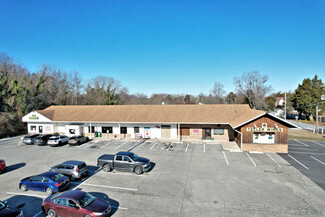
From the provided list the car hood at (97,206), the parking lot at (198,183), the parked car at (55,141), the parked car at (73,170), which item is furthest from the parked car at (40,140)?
the car hood at (97,206)

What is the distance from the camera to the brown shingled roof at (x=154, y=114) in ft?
91.7

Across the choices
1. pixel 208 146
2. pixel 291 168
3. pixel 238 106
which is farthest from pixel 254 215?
pixel 238 106

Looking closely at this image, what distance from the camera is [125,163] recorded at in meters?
15.5

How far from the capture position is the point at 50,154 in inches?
853

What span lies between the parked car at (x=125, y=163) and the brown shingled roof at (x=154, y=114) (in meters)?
12.4

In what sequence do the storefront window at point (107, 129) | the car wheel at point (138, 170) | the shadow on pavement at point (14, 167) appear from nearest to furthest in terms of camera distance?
1. the car wheel at point (138, 170)
2. the shadow on pavement at point (14, 167)
3. the storefront window at point (107, 129)

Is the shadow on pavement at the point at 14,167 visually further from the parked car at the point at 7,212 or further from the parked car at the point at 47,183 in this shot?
the parked car at the point at 7,212

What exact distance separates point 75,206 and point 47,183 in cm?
422

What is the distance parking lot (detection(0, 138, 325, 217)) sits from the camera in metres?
10.5

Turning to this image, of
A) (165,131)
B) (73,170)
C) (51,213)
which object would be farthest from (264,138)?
(51,213)

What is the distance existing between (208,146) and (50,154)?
61.8ft

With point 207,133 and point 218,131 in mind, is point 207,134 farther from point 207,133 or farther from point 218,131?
point 218,131

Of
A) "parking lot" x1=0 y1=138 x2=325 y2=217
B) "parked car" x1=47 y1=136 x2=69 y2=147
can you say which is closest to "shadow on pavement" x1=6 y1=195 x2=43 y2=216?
"parking lot" x1=0 y1=138 x2=325 y2=217

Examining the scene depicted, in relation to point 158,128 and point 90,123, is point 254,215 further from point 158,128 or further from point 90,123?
point 90,123
